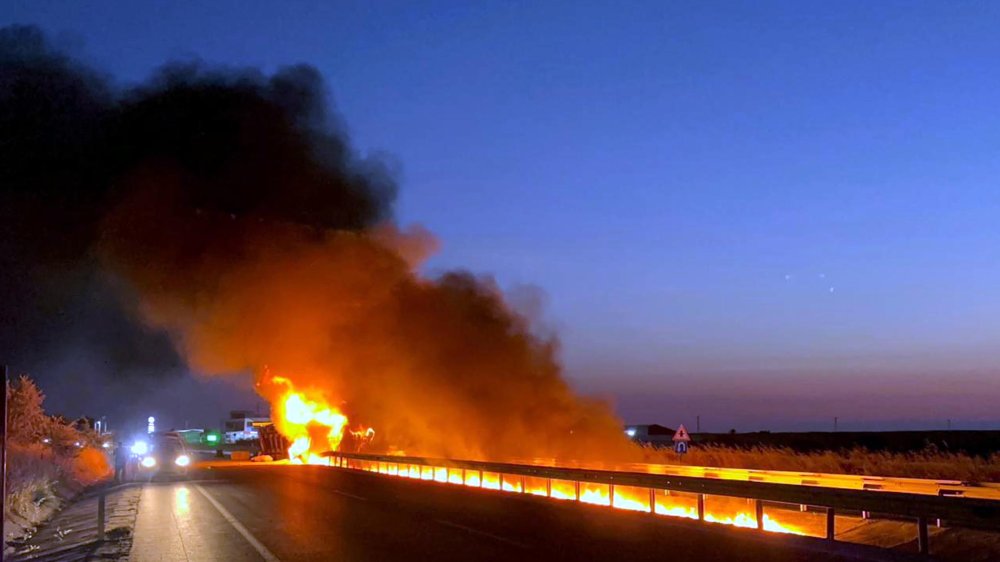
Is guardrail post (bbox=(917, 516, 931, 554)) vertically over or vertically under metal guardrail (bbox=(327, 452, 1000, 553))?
under

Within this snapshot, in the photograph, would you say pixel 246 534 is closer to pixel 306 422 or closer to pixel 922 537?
pixel 922 537

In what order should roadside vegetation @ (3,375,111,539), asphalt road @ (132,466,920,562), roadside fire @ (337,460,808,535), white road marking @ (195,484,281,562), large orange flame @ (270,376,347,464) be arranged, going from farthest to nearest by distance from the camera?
large orange flame @ (270,376,347,464)
roadside vegetation @ (3,375,111,539)
roadside fire @ (337,460,808,535)
white road marking @ (195,484,281,562)
asphalt road @ (132,466,920,562)

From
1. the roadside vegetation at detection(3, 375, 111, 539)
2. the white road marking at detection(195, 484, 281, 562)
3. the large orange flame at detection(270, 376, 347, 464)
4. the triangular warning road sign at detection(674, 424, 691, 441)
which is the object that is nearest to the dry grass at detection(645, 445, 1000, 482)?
the triangular warning road sign at detection(674, 424, 691, 441)

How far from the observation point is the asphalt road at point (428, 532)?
12.2 m

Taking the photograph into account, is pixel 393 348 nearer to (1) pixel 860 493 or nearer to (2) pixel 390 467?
(2) pixel 390 467

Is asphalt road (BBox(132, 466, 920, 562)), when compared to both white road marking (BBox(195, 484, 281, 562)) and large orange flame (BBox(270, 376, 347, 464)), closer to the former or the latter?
white road marking (BBox(195, 484, 281, 562))

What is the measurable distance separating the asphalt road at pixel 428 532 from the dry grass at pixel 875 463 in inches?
383

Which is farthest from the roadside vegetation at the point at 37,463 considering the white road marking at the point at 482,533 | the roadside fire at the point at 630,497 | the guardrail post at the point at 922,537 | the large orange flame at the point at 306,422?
the guardrail post at the point at 922,537

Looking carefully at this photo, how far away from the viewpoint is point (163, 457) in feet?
127

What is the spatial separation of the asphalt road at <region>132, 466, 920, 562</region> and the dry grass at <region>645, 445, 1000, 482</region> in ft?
31.9

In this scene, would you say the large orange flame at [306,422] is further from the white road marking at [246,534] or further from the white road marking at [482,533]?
the white road marking at [482,533]

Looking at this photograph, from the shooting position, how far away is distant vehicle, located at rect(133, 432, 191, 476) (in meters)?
38.3

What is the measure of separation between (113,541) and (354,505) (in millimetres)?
6338

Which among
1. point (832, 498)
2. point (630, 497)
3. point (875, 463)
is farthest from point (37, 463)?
point (875, 463)
